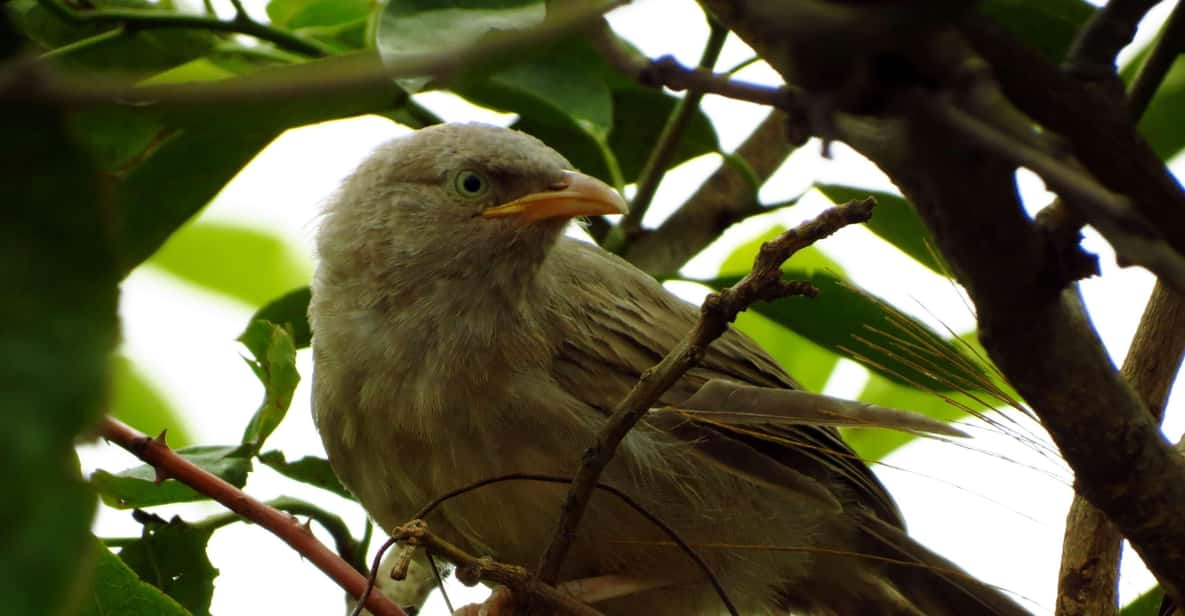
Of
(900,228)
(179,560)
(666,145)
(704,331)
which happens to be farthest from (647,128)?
(704,331)

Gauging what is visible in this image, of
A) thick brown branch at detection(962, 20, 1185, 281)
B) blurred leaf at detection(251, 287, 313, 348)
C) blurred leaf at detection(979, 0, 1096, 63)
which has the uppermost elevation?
blurred leaf at detection(251, 287, 313, 348)

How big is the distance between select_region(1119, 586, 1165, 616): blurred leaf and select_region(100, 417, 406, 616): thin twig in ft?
5.44

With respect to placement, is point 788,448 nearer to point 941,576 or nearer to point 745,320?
point 941,576

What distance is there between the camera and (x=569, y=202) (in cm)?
354

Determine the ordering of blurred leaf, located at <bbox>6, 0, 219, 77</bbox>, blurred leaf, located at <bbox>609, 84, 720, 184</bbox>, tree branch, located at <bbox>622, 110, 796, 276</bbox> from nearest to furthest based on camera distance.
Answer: blurred leaf, located at <bbox>6, 0, 219, 77</bbox>
blurred leaf, located at <bbox>609, 84, 720, 184</bbox>
tree branch, located at <bbox>622, 110, 796, 276</bbox>

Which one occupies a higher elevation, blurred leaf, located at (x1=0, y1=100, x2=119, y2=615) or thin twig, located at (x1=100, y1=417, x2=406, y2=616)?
thin twig, located at (x1=100, y1=417, x2=406, y2=616)

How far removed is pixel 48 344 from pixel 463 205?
2881 millimetres

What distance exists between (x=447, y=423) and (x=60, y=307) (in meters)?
2.41

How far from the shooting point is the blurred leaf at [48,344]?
870mm

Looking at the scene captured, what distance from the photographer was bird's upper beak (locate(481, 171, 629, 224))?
3.50m

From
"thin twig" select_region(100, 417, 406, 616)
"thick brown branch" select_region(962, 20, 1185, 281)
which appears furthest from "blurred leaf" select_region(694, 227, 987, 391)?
"thick brown branch" select_region(962, 20, 1185, 281)

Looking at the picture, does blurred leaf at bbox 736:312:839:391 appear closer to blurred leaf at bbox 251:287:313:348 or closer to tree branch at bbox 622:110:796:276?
tree branch at bbox 622:110:796:276

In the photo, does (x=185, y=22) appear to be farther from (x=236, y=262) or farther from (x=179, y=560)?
(x=236, y=262)

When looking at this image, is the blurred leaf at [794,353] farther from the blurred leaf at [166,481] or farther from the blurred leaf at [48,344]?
the blurred leaf at [48,344]
